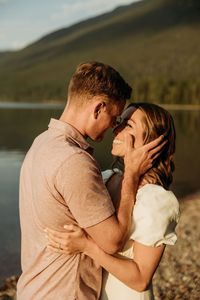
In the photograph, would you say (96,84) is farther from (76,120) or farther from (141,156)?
(141,156)

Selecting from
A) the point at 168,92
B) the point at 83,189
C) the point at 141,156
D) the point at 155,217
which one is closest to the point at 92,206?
the point at 83,189

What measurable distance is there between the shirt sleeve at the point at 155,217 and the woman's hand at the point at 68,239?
313mm

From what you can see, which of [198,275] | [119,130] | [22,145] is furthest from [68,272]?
[22,145]

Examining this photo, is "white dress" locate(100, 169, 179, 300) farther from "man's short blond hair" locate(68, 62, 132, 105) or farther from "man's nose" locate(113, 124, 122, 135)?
"man's short blond hair" locate(68, 62, 132, 105)

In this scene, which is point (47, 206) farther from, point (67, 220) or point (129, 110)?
point (129, 110)

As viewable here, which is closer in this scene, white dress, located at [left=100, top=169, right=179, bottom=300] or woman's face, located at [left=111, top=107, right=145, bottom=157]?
white dress, located at [left=100, top=169, right=179, bottom=300]

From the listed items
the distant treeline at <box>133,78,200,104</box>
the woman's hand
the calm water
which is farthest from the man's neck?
the distant treeline at <box>133,78,200,104</box>

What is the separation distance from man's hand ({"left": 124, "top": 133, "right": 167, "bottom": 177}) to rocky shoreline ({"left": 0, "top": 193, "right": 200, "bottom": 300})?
19.0 ft

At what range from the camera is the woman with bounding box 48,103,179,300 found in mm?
3111

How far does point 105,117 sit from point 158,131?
0.36m

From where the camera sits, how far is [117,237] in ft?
9.93

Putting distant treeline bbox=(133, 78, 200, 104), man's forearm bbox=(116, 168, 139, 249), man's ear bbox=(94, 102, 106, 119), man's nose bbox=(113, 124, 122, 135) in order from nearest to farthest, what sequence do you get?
man's forearm bbox=(116, 168, 139, 249) → man's ear bbox=(94, 102, 106, 119) → man's nose bbox=(113, 124, 122, 135) → distant treeline bbox=(133, 78, 200, 104)

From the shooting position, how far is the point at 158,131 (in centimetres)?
335

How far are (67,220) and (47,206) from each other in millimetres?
154
